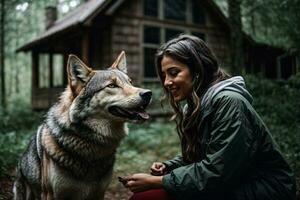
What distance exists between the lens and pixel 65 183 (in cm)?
380

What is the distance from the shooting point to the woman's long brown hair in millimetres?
2922

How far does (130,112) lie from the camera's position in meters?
3.90

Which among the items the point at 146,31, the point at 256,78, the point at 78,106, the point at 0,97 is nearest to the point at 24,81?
the point at 0,97

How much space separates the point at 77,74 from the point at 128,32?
37.8ft

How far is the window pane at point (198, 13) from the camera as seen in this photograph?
18078 millimetres

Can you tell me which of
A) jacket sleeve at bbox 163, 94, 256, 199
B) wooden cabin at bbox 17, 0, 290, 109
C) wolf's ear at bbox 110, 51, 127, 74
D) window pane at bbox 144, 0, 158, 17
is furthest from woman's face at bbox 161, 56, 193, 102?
window pane at bbox 144, 0, 158, 17

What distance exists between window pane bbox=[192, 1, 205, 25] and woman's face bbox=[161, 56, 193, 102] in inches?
608

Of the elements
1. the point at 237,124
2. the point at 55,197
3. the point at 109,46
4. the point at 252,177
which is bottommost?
the point at 55,197

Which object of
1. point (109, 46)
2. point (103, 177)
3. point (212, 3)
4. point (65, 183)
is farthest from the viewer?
point (212, 3)

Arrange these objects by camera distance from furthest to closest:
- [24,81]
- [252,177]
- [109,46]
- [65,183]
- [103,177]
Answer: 1. [24,81]
2. [109,46]
3. [103,177]
4. [65,183]
5. [252,177]

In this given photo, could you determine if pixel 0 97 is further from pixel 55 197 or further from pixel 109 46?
pixel 55 197

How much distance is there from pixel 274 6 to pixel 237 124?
7420 millimetres

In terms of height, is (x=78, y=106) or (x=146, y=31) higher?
(x=146, y=31)

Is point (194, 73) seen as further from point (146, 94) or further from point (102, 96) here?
point (102, 96)
